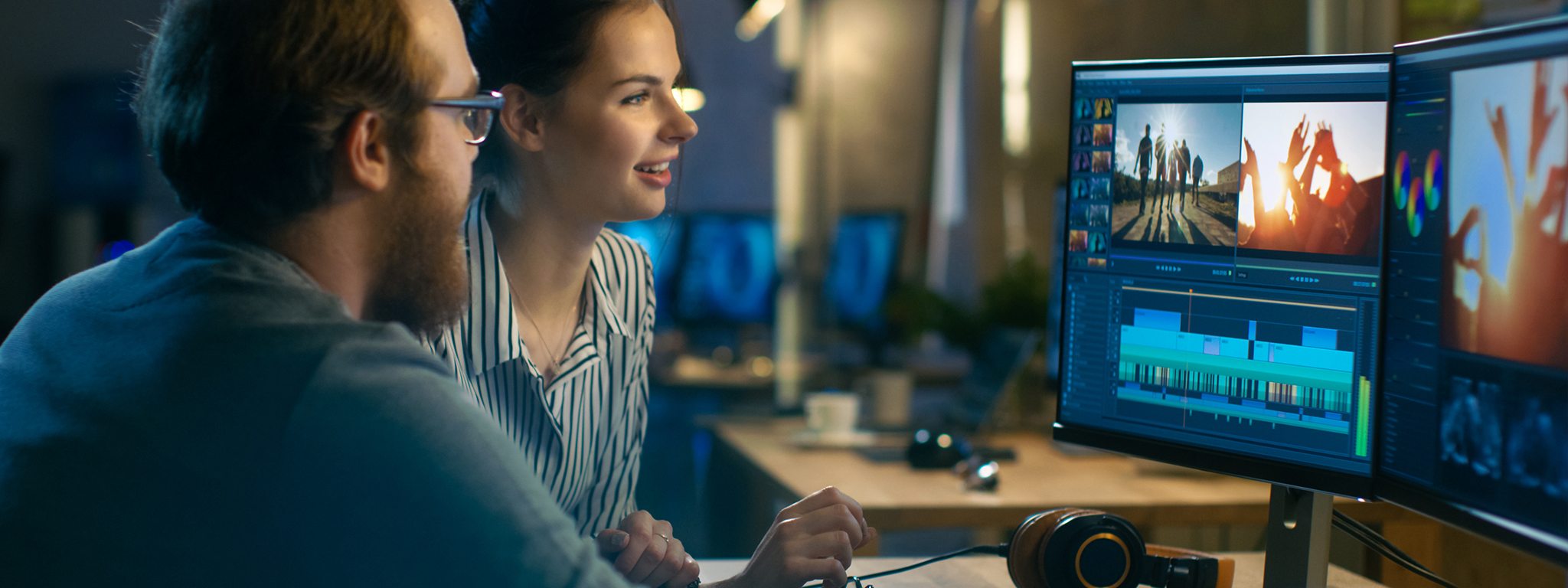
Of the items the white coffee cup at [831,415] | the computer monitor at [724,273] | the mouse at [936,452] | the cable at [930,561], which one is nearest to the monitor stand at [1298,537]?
the cable at [930,561]

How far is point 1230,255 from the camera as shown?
118 cm

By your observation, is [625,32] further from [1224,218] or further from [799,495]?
[799,495]

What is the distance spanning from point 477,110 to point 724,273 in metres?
3.56

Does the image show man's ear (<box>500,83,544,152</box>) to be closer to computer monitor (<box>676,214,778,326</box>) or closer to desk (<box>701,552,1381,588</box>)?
desk (<box>701,552,1381,588</box>)

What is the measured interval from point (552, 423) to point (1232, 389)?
77 cm

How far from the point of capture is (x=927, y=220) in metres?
6.56

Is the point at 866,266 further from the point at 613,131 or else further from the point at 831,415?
the point at 613,131

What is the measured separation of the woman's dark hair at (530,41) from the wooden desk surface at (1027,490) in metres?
0.86

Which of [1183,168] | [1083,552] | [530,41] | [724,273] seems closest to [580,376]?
[530,41]

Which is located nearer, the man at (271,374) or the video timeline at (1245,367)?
the man at (271,374)

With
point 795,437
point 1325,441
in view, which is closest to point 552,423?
point 1325,441

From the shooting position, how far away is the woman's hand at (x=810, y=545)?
3.99ft

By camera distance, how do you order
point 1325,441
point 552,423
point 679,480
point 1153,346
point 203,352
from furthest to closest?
point 679,480, point 552,423, point 1153,346, point 1325,441, point 203,352

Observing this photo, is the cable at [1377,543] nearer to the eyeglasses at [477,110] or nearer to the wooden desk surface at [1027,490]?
the wooden desk surface at [1027,490]
